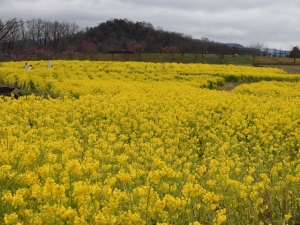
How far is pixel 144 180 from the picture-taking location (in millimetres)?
5340

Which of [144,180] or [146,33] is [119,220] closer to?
[144,180]

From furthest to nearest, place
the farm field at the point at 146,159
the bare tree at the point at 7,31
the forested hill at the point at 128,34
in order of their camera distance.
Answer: the forested hill at the point at 128,34
the bare tree at the point at 7,31
the farm field at the point at 146,159

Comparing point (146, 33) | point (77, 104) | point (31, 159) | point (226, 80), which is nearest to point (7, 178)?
point (31, 159)

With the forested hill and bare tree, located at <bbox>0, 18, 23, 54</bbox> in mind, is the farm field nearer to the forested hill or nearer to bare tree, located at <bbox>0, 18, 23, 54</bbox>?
bare tree, located at <bbox>0, 18, 23, 54</bbox>

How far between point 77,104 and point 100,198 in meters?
7.25

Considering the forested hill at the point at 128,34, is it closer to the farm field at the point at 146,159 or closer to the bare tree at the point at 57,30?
the bare tree at the point at 57,30

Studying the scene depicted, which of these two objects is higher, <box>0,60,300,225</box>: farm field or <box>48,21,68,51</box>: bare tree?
<box>48,21,68,51</box>: bare tree

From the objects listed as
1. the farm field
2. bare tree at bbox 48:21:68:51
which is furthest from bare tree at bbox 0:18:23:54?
bare tree at bbox 48:21:68:51

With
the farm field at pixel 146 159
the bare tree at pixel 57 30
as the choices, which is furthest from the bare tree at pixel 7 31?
the bare tree at pixel 57 30

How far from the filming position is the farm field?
4004 millimetres

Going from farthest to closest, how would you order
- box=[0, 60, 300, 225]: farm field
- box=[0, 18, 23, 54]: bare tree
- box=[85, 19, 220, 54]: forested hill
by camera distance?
box=[85, 19, 220, 54]: forested hill
box=[0, 18, 23, 54]: bare tree
box=[0, 60, 300, 225]: farm field

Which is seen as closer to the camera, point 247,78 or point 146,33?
point 247,78

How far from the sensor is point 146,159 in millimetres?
6367

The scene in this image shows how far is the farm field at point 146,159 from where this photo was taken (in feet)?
13.1
